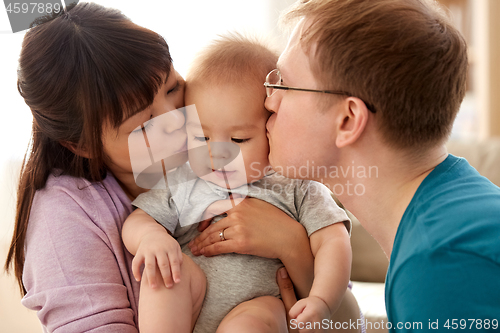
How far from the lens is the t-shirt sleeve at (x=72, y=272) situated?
3.45ft

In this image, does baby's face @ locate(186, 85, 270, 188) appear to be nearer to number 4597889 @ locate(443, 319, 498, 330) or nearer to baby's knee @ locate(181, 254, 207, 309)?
baby's knee @ locate(181, 254, 207, 309)

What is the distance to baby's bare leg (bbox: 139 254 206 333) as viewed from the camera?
3.34 ft

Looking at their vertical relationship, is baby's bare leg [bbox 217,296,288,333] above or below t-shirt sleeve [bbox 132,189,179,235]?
below

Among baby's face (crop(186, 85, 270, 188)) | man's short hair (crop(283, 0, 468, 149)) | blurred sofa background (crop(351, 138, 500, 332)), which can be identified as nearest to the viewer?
man's short hair (crop(283, 0, 468, 149))

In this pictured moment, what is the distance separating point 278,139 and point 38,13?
2.47 ft

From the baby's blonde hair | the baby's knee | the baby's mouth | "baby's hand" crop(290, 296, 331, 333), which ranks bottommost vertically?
"baby's hand" crop(290, 296, 331, 333)

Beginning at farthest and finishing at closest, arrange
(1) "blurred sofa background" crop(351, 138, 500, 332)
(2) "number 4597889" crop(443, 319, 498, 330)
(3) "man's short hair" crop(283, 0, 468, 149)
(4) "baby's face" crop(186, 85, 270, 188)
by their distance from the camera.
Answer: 1. (1) "blurred sofa background" crop(351, 138, 500, 332)
2. (4) "baby's face" crop(186, 85, 270, 188)
3. (3) "man's short hair" crop(283, 0, 468, 149)
4. (2) "number 4597889" crop(443, 319, 498, 330)

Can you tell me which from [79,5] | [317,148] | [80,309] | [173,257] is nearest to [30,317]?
[80,309]

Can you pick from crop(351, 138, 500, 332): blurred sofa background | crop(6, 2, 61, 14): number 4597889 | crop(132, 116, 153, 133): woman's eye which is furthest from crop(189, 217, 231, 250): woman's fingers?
crop(351, 138, 500, 332): blurred sofa background

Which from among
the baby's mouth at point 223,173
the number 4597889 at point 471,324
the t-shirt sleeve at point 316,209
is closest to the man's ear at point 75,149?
the baby's mouth at point 223,173

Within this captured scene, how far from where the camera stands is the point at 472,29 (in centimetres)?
333

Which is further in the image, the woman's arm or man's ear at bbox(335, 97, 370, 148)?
the woman's arm

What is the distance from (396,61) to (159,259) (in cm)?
75

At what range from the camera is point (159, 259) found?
104 centimetres
